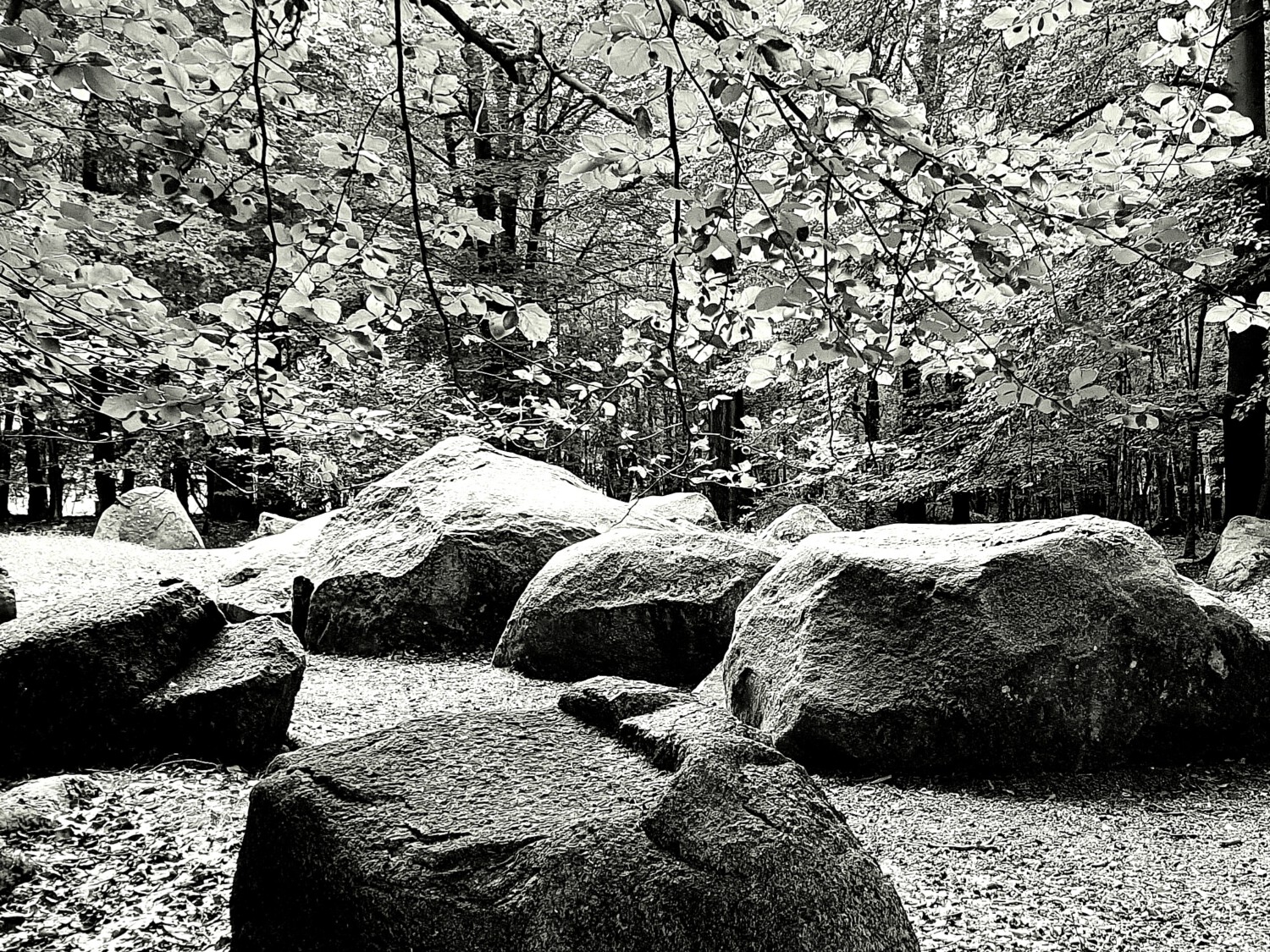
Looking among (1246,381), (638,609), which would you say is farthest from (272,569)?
(1246,381)

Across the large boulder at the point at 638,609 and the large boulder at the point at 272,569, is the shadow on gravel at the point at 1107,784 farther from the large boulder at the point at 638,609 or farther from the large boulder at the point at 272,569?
the large boulder at the point at 272,569

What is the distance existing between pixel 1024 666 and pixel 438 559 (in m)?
5.04

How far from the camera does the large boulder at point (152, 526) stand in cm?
1555

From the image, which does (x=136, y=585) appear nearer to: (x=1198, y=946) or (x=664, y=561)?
(x=664, y=561)

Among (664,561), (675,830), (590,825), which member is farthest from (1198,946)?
(664,561)

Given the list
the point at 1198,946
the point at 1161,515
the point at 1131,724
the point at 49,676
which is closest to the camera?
the point at 1198,946

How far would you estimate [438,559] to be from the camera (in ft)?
A: 26.5

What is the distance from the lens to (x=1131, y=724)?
480cm

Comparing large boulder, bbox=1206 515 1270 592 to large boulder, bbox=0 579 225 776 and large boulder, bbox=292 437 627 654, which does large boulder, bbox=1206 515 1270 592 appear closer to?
large boulder, bbox=292 437 627 654

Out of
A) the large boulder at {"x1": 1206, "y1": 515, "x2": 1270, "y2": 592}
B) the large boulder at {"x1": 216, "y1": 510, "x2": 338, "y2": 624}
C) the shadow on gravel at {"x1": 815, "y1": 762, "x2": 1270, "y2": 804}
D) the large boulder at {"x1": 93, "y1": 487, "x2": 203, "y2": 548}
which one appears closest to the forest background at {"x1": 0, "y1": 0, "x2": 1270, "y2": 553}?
the shadow on gravel at {"x1": 815, "y1": 762, "x2": 1270, "y2": 804}

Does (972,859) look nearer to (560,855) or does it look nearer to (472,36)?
(560,855)

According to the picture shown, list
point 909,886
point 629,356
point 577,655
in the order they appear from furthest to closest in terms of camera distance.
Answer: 1. point 577,655
2. point 909,886
3. point 629,356

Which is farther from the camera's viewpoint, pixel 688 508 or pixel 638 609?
pixel 688 508

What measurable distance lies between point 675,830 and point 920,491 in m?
12.0
